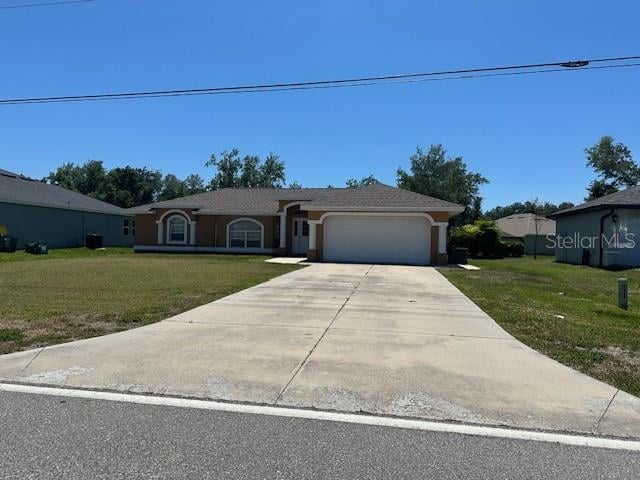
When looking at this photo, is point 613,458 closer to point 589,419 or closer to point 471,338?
point 589,419

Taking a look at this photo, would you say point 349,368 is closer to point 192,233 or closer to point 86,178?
point 192,233

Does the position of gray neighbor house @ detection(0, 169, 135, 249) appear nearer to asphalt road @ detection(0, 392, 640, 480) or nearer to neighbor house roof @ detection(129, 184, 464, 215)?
neighbor house roof @ detection(129, 184, 464, 215)

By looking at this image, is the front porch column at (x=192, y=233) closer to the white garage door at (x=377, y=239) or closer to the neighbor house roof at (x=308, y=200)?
the neighbor house roof at (x=308, y=200)

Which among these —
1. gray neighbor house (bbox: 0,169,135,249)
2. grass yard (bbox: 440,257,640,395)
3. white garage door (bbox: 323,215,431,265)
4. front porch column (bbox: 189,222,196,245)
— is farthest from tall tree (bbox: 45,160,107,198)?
grass yard (bbox: 440,257,640,395)

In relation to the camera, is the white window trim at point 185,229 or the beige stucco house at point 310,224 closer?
the beige stucco house at point 310,224

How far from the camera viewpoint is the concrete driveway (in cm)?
491

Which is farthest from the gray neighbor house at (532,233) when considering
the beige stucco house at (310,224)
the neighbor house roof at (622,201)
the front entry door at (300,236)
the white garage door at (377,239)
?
the white garage door at (377,239)

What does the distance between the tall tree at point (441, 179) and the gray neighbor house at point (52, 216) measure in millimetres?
34139

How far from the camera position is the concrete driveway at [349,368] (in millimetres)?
4906

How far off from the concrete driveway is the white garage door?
15.1 metres

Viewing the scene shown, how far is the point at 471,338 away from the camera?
776 centimetres

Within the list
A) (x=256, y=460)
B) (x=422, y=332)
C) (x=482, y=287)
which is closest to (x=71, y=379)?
(x=256, y=460)

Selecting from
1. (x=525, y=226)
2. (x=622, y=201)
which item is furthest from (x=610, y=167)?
(x=622, y=201)

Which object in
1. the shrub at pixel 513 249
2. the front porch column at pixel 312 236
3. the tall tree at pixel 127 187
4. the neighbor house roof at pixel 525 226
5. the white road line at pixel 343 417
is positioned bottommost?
the white road line at pixel 343 417
